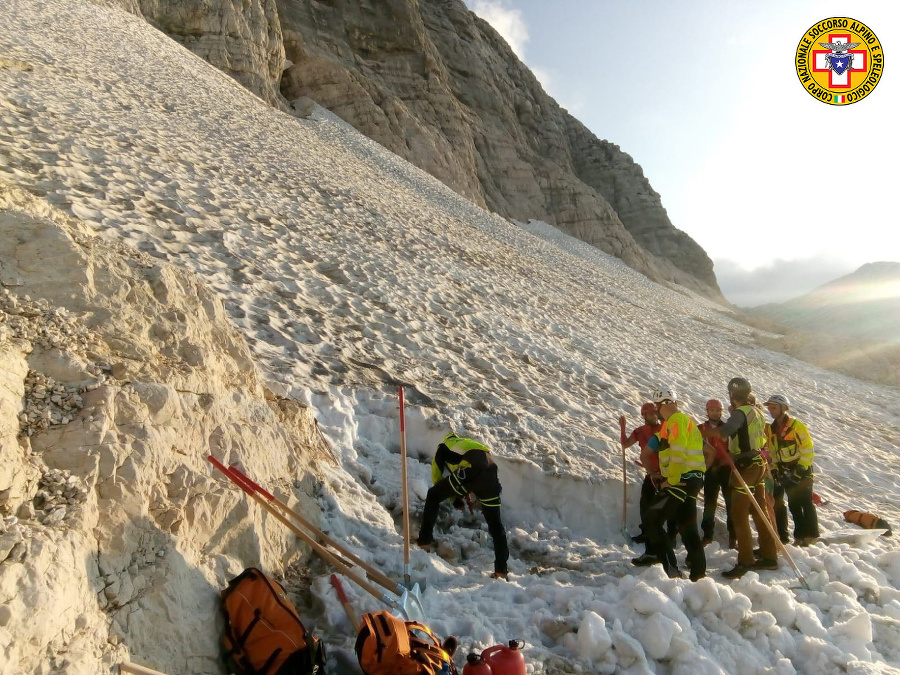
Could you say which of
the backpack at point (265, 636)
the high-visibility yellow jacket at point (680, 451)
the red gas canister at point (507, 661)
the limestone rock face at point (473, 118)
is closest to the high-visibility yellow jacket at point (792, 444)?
the high-visibility yellow jacket at point (680, 451)

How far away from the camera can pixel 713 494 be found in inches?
217

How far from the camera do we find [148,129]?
38.4ft

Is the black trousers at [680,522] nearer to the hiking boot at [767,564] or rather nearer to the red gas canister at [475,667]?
the hiking boot at [767,564]

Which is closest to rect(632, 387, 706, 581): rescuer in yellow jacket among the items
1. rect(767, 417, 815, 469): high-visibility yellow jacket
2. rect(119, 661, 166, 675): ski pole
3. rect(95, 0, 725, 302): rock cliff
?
rect(767, 417, 815, 469): high-visibility yellow jacket

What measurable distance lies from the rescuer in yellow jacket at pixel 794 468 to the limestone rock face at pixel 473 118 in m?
28.7

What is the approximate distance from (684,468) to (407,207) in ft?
45.5

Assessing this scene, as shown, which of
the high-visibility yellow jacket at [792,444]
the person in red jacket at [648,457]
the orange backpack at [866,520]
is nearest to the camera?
the person in red jacket at [648,457]

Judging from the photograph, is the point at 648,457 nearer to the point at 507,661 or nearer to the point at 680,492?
the point at 680,492

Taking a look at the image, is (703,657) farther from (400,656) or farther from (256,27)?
(256,27)

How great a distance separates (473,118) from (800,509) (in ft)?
143

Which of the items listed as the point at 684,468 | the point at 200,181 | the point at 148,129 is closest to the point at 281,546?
the point at 684,468

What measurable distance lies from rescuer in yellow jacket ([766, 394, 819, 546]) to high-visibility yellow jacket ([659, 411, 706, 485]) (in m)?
1.72

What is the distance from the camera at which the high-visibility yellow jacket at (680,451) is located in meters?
4.72

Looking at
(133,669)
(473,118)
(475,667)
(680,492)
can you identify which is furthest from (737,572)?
(473,118)
